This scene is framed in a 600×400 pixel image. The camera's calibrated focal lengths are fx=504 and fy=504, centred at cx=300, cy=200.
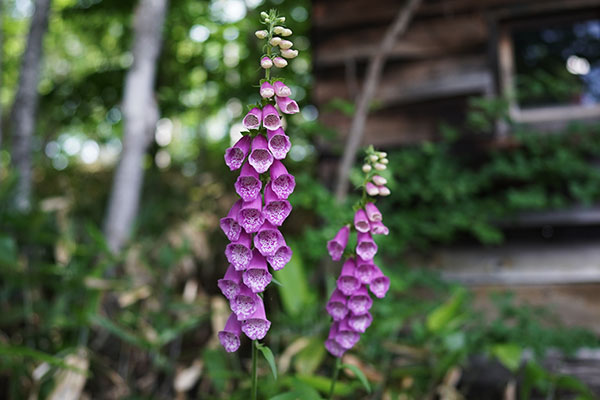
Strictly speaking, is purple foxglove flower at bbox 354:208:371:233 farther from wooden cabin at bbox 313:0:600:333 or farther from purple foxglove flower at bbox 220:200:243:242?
wooden cabin at bbox 313:0:600:333

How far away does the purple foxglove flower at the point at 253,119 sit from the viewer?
0.92 meters

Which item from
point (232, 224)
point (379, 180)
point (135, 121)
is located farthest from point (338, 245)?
point (135, 121)

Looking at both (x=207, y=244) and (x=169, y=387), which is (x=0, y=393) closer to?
(x=169, y=387)

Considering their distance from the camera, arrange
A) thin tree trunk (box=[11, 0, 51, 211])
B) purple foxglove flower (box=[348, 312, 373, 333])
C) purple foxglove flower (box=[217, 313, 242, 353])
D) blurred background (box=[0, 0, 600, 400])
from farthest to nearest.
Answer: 1. thin tree trunk (box=[11, 0, 51, 211])
2. blurred background (box=[0, 0, 600, 400])
3. purple foxglove flower (box=[348, 312, 373, 333])
4. purple foxglove flower (box=[217, 313, 242, 353])

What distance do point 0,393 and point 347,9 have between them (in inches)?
109

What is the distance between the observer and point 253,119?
93 cm

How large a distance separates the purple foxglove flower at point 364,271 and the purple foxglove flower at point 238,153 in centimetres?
35

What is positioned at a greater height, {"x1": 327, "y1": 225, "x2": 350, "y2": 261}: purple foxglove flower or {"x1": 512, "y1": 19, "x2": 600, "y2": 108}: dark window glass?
{"x1": 512, "y1": 19, "x2": 600, "y2": 108}: dark window glass

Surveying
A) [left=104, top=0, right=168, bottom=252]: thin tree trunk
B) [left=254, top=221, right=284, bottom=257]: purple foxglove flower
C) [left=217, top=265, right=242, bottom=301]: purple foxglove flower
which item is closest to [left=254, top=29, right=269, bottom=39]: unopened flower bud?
[left=254, top=221, right=284, bottom=257]: purple foxglove flower

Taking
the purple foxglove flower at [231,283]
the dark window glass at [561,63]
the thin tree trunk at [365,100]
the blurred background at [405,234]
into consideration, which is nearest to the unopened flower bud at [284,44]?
the purple foxglove flower at [231,283]

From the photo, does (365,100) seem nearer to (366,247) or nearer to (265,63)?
(366,247)

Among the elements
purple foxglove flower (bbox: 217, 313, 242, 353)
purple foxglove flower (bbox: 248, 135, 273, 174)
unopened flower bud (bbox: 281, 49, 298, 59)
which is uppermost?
unopened flower bud (bbox: 281, 49, 298, 59)

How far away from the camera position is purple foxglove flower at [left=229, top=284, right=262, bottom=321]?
94 centimetres

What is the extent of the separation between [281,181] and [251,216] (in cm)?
9
